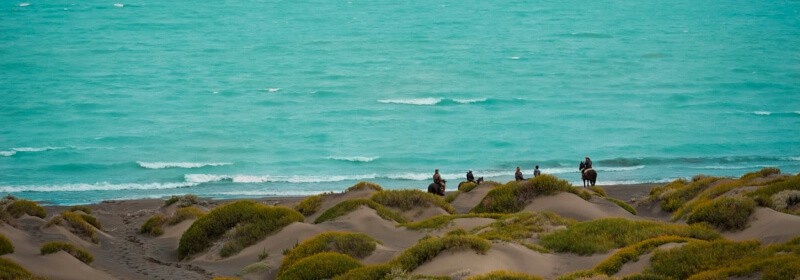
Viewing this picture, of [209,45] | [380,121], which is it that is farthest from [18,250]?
[209,45]

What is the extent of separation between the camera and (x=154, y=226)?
35844mm

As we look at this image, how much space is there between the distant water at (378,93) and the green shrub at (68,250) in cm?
2385

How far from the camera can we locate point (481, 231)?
2762 centimetres

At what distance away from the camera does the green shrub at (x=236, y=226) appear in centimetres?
3100

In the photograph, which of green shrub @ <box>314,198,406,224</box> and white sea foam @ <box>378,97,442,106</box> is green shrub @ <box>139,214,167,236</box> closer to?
green shrub @ <box>314,198,406,224</box>

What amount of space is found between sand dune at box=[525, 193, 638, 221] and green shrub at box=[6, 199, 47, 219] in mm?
16845

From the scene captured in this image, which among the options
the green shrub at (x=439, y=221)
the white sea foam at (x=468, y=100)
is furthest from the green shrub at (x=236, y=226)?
the white sea foam at (x=468, y=100)

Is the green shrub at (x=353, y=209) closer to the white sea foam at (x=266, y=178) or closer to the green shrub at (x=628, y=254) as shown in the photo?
the green shrub at (x=628, y=254)

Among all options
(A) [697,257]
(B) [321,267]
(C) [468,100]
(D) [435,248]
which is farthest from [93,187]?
(A) [697,257]

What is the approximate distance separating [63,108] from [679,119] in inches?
1916

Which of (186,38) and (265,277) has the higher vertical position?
(186,38)

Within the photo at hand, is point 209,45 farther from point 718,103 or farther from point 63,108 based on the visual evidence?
point 718,103

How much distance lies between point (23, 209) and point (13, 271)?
1058 centimetres

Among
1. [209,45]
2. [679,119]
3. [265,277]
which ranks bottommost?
[265,277]
